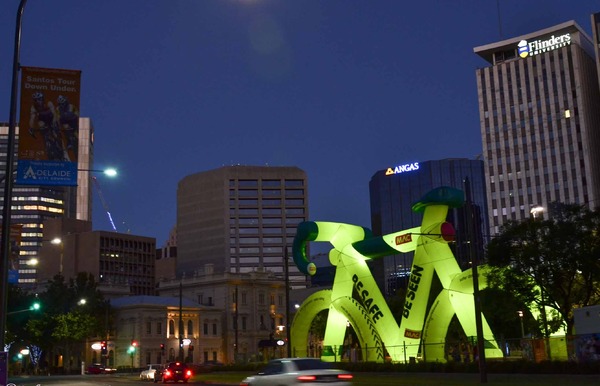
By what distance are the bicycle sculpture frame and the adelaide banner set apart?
30542 millimetres

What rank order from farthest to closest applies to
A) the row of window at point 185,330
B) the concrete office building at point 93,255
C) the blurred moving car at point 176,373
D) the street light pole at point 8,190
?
the concrete office building at point 93,255 → the row of window at point 185,330 → the blurred moving car at point 176,373 → the street light pole at point 8,190

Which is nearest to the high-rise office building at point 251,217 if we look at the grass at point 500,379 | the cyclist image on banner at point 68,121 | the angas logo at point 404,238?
the angas logo at point 404,238

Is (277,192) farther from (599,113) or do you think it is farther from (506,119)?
(599,113)

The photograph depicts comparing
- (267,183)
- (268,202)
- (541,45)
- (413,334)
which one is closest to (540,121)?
(541,45)

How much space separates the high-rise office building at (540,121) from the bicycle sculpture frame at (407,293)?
9676 cm

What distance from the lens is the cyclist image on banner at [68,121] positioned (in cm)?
1911

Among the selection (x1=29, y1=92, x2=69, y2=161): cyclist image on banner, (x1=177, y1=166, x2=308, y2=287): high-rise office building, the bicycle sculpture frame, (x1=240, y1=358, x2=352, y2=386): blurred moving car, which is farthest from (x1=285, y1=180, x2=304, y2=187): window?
(x1=29, y1=92, x2=69, y2=161): cyclist image on banner

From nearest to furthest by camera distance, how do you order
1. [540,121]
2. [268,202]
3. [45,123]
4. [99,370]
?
[45,123] → [99,370] → [540,121] → [268,202]

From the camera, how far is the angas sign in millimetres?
152750

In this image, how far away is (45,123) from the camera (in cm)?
1888

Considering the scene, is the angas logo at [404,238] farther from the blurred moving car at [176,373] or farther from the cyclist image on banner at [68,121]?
the cyclist image on banner at [68,121]

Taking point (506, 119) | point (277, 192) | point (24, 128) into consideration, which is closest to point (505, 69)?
point (506, 119)

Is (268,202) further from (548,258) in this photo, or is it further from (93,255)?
(548,258)

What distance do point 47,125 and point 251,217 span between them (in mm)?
169870
